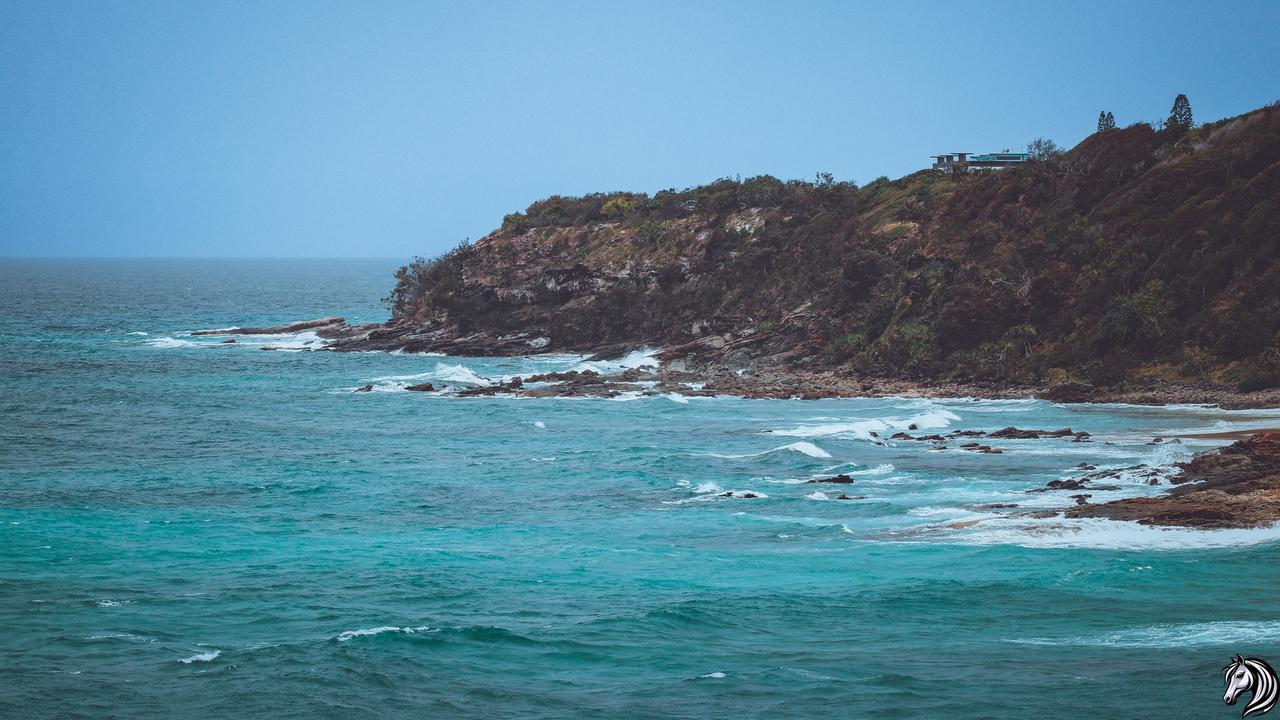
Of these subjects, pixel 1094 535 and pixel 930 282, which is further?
pixel 930 282

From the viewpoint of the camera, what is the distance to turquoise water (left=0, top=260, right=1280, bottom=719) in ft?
53.8

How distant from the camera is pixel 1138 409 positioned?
41875 mm

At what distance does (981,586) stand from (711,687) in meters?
7.45

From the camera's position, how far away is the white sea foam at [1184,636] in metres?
17.0

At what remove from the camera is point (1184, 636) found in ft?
57.5

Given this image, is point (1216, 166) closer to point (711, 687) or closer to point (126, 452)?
point (711, 687)

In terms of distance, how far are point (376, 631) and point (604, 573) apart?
20.0ft

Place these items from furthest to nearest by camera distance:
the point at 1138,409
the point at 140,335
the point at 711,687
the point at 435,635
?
the point at 140,335 → the point at 1138,409 → the point at 435,635 → the point at 711,687

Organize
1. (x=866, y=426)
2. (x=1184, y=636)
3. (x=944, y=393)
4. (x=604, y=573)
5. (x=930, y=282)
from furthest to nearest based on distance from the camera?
(x=930, y=282), (x=944, y=393), (x=866, y=426), (x=604, y=573), (x=1184, y=636)

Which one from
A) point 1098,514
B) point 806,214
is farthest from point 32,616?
point 806,214

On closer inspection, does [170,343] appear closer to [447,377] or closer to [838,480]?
[447,377]

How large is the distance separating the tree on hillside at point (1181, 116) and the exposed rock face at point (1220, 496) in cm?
3194

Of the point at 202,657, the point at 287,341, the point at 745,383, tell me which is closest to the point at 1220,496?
the point at 202,657

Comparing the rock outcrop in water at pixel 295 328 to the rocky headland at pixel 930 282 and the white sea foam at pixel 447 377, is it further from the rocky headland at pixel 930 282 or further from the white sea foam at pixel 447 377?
the white sea foam at pixel 447 377
